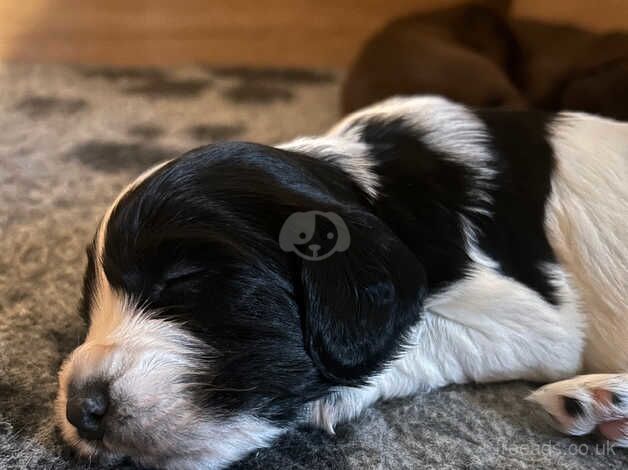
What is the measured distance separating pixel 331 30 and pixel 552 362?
293cm

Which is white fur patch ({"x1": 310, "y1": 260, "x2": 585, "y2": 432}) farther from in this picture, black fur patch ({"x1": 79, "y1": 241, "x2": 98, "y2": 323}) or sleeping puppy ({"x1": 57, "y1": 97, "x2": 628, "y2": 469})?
black fur patch ({"x1": 79, "y1": 241, "x2": 98, "y2": 323})

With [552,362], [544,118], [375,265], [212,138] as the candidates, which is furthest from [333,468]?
[212,138]

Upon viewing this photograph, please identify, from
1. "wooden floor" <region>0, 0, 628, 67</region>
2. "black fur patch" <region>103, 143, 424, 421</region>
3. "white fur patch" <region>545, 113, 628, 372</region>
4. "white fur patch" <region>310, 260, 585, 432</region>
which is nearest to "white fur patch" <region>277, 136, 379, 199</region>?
"black fur patch" <region>103, 143, 424, 421</region>

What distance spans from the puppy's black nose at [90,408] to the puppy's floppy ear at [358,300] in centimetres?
35

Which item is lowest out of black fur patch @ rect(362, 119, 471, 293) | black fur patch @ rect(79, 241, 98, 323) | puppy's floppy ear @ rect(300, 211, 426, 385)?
black fur patch @ rect(79, 241, 98, 323)

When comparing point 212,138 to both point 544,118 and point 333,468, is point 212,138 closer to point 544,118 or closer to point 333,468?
point 544,118

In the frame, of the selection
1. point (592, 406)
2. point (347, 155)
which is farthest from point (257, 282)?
point (592, 406)

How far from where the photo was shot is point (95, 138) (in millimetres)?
2822

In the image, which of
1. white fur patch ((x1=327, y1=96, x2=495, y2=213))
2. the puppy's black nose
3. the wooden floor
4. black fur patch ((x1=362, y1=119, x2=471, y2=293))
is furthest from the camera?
the wooden floor

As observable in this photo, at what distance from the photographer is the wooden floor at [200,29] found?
12.1 ft

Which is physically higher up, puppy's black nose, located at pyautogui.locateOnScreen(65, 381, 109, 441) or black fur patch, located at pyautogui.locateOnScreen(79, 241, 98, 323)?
black fur patch, located at pyautogui.locateOnScreen(79, 241, 98, 323)

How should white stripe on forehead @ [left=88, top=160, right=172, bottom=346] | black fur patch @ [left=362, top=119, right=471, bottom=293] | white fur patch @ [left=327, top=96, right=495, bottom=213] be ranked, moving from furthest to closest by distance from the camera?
white fur patch @ [left=327, top=96, right=495, bottom=213]
black fur patch @ [left=362, top=119, right=471, bottom=293]
white stripe on forehead @ [left=88, top=160, right=172, bottom=346]

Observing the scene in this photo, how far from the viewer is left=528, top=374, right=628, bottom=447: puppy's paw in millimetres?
1324

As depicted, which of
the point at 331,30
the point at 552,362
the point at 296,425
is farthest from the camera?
the point at 331,30
